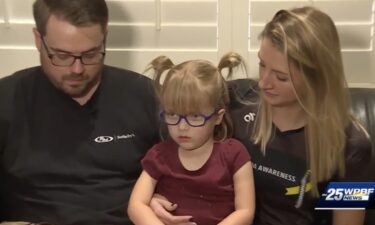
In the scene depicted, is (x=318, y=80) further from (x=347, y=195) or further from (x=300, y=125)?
(x=347, y=195)

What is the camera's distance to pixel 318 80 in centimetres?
142

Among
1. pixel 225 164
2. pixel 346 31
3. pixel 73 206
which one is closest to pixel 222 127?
pixel 225 164

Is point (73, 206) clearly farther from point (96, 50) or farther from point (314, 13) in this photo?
point (314, 13)

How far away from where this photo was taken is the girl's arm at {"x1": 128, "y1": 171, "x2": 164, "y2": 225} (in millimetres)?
1460

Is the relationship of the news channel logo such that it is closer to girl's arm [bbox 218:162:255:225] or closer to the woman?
the woman

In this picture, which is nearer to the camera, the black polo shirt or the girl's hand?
the girl's hand

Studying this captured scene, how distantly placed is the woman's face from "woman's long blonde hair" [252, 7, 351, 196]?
15 mm

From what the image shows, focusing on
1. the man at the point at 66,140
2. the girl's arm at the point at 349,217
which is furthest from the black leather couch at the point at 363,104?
the man at the point at 66,140

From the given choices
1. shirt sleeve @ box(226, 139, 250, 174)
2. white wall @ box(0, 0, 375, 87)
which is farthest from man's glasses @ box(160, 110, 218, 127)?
white wall @ box(0, 0, 375, 87)

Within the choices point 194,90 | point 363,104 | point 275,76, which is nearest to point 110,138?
point 194,90

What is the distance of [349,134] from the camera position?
1.51 meters

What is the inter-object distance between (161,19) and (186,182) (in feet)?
2.38

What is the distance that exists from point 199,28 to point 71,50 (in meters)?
A: 0.59

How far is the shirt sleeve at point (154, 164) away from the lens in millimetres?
1522
